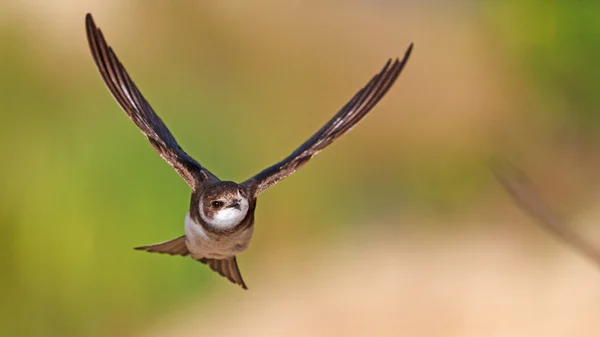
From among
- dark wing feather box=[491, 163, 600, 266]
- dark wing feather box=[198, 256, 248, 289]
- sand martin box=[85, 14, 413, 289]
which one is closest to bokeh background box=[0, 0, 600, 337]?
dark wing feather box=[198, 256, 248, 289]

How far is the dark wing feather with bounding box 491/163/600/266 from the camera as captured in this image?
0.45 metres

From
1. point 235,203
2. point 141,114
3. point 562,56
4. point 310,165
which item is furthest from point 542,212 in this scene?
point 562,56

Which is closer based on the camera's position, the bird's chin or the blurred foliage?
the bird's chin

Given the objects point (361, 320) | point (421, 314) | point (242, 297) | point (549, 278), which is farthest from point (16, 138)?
point (549, 278)

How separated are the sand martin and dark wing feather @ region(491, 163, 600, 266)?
24 centimetres

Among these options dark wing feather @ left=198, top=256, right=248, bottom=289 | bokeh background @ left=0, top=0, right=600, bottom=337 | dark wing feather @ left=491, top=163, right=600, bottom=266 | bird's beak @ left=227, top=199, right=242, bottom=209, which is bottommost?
dark wing feather @ left=491, top=163, right=600, bottom=266

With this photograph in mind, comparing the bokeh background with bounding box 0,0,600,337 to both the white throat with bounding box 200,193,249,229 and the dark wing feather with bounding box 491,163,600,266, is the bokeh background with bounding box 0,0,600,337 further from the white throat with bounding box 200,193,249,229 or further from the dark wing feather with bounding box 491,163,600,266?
the dark wing feather with bounding box 491,163,600,266

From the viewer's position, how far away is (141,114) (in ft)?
2.92

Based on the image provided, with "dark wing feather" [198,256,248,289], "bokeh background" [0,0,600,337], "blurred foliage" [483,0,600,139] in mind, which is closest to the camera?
"dark wing feather" [198,256,248,289]

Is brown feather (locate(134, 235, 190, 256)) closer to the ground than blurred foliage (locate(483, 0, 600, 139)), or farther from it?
closer to the ground

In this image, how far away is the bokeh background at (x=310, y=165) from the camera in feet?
8.01

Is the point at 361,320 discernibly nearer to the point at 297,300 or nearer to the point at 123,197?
the point at 297,300

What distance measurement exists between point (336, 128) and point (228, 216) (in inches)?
6.4

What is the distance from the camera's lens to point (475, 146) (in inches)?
116
